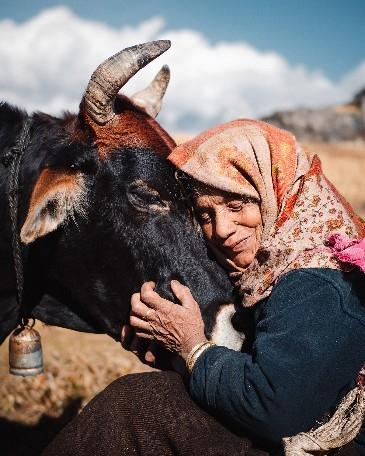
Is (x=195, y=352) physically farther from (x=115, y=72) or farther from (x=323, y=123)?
(x=323, y=123)

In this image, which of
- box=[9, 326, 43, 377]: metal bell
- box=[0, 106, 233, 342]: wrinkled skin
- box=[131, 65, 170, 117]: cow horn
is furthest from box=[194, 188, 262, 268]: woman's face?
box=[9, 326, 43, 377]: metal bell

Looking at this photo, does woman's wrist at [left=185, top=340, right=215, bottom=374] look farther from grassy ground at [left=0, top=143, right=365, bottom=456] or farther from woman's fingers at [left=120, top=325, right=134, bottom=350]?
grassy ground at [left=0, top=143, right=365, bottom=456]

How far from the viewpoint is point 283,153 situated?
10.3 ft

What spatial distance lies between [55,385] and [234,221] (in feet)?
14.0

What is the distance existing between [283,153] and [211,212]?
53cm

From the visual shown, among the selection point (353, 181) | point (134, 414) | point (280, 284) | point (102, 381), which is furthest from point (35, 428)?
point (353, 181)

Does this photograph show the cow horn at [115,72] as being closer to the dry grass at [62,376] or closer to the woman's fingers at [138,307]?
the woman's fingers at [138,307]

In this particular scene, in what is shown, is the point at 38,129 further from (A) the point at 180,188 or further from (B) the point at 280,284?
(B) the point at 280,284

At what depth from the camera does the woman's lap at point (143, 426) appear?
10.2 ft

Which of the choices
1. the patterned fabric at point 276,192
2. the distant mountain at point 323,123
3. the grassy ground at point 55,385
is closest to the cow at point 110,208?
the patterned fabric at point 276,192

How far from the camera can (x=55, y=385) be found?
673 cm

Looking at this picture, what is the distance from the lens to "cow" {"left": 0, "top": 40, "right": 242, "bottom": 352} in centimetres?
340

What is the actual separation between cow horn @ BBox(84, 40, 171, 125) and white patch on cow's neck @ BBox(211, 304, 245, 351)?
1.36m

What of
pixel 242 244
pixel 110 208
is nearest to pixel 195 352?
pixel 242 244
